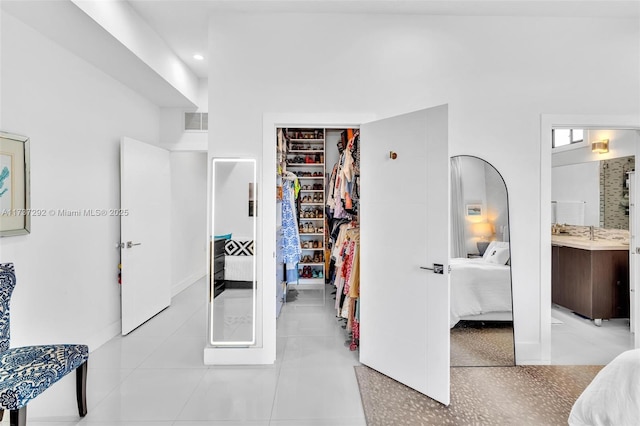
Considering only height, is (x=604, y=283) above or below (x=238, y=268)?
below

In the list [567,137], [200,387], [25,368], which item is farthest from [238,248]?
[567,137]

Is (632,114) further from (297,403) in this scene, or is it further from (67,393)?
(67,393)

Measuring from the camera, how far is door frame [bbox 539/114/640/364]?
286cm

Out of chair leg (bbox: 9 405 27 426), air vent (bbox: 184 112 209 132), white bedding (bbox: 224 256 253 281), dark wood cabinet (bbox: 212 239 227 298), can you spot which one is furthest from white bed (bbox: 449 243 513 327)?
air vent (bbox: 184 112 209 132)

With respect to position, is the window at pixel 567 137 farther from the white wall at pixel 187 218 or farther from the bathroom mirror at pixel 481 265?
the white wall at pixel 187 218

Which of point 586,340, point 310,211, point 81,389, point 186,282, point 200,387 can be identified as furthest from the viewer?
point 310,211

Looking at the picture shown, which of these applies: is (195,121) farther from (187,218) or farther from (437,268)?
(437,268)

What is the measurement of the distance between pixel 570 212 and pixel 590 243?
84cm

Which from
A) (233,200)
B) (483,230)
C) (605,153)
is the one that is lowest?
(483,230)

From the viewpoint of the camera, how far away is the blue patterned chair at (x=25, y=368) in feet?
5.54

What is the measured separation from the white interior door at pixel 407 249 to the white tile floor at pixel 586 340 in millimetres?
1414

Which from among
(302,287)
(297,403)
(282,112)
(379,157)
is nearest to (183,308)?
(302,287)

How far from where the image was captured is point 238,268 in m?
2.87

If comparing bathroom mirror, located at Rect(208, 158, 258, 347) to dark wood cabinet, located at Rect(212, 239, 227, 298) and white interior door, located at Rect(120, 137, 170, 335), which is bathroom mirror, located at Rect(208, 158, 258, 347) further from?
white interior door, located at Rect(120, 137, 170, 335)
